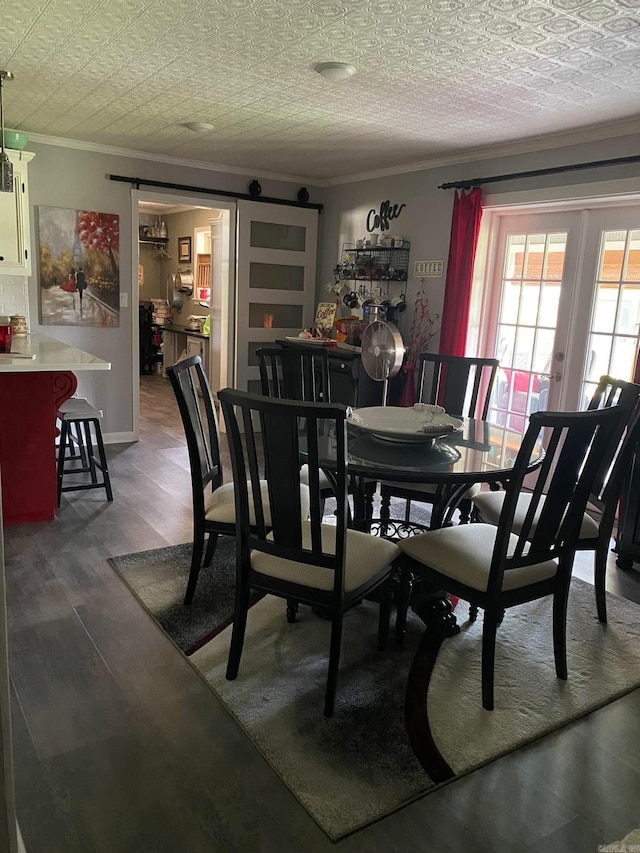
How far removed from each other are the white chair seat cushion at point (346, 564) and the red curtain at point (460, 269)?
8.72 feet

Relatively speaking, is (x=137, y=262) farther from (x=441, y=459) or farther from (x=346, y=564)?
(x=346, y=564)

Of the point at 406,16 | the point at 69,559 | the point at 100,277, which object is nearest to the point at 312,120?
the point at 406,16

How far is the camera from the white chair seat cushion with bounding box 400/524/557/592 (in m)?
2.16

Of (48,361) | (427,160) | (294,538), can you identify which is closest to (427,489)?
(294,538)

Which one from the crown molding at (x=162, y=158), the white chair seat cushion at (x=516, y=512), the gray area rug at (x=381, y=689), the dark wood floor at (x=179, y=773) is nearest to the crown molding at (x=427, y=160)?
the crown molding at (x=162, y=158)

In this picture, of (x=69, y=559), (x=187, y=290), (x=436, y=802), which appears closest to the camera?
(x=436, y=802)

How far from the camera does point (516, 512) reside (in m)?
2.75

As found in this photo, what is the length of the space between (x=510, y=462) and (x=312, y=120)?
2.52m

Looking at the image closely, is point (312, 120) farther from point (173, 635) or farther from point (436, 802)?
point (436, 802)

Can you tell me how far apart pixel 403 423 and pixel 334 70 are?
5.31ft

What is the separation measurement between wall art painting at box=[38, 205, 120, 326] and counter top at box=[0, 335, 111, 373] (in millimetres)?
1056

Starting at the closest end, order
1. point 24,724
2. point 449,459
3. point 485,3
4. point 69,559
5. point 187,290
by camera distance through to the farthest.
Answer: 1. point 24,724
2. point 485,3
3. point 449,459
4. point 69,559
5. point 187,290

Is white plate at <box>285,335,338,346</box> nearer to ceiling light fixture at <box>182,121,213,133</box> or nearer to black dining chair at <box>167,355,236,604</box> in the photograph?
ceiling light fixture at <box>182,121,213,133</box>

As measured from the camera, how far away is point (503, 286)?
464 cm
